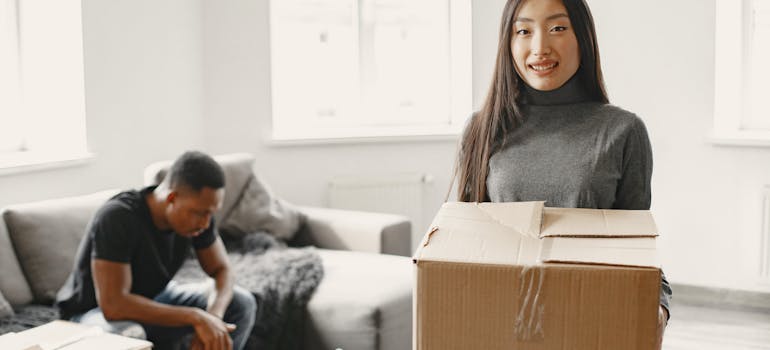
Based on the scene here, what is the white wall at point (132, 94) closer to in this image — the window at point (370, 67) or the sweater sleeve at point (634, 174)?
the window at point (370, 67)

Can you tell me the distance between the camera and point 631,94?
4207 millimetres

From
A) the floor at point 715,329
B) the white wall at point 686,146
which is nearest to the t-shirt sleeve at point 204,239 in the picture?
the floor at point 715,329

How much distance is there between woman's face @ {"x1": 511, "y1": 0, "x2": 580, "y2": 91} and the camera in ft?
4.11

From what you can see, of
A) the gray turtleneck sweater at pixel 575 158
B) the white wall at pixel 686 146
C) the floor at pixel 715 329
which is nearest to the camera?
the gray turtleneck sweater at pixel 575 158

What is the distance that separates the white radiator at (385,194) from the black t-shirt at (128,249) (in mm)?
1964

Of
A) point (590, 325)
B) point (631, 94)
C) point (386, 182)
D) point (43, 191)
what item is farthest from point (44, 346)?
point (631, 94)

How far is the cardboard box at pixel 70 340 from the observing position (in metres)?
1.73

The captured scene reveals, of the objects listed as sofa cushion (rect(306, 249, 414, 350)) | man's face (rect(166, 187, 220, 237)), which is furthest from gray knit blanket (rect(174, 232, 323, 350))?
man's face (rect(166, 187, 220, 237))

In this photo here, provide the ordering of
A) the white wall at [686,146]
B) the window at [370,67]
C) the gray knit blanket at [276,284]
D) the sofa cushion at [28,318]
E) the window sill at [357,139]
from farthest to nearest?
the window at [370,67] < the window sill at [357,139] < the white wall at [686,146] < the gray knit blanket at [276,284] < the sofa cushion at [28,318]

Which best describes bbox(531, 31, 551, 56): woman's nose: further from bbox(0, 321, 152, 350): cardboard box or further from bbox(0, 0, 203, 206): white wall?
bbox(0, 0, 203, 206): white wall

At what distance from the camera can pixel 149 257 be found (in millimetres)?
2328

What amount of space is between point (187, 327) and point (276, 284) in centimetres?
59

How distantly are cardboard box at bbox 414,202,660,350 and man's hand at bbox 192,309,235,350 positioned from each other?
1457 millimetres

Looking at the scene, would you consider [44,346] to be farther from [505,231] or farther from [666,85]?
[666,85]
